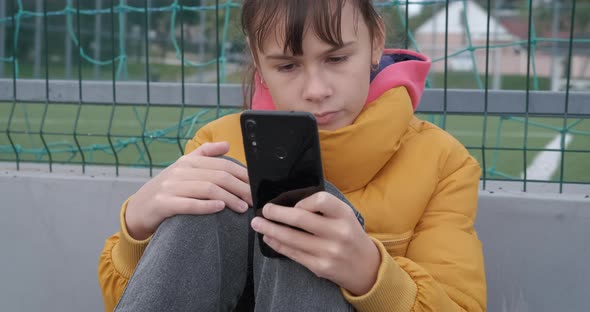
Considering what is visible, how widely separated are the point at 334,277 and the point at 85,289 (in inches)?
48.0

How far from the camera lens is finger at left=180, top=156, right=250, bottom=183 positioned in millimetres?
1147

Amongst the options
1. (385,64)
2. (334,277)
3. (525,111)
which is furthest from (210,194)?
(525,111)

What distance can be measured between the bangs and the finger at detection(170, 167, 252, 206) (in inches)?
10.0

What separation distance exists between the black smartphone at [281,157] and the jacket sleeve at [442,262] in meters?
0.15

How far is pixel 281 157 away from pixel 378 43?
46cm

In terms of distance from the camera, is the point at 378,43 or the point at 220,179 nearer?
the point at 220,179

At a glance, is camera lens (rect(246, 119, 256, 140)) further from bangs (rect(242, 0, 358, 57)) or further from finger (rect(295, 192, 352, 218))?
bangs (rect(242, 0, 358, 57))

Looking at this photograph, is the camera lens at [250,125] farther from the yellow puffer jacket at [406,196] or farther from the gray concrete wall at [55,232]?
the gray concrete wall at [55,232]

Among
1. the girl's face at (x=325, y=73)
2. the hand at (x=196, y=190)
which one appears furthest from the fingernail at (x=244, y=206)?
the girl's face at (x=325, y=73)

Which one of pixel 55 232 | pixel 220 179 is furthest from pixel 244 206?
pixel 55 232

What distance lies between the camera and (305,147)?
3.29ft

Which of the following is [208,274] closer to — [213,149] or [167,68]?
[213,149]

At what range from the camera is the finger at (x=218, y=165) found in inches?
45.2

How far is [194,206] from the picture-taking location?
3.60ft
